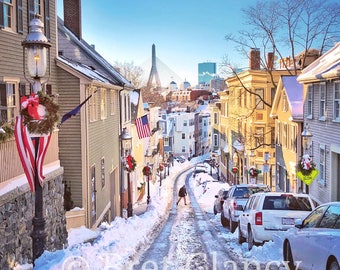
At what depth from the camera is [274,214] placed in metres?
14.0

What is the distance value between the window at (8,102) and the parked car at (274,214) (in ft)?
23.4

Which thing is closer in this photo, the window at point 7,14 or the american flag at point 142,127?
the window at point 7,14

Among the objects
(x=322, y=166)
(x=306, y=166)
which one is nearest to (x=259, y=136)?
(x=322, y=166)

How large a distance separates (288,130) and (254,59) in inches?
570

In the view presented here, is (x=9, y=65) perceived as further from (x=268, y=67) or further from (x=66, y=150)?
(x=268, y=67)

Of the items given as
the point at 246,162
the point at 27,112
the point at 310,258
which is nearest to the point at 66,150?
the point at 27,112

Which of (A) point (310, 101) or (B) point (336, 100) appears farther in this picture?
(A) point (310, 101)

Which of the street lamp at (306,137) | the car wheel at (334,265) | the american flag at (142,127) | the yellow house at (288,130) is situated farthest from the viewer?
the american flag at (142,127)

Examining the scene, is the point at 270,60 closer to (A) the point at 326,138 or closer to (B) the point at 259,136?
(B) the point at 259,136

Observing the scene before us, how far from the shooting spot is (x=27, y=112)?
9.14 meters

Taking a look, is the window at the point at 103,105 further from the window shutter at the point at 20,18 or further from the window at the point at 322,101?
the window at the point at 322,101

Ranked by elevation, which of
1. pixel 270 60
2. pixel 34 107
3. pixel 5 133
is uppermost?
pixel 270 60

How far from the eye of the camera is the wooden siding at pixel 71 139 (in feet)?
66.8

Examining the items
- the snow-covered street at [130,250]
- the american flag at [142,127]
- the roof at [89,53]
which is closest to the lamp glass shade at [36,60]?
the snow-covered street at [130,250]
